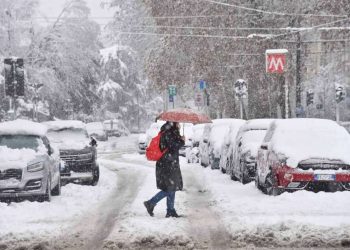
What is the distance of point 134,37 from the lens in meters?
80.2

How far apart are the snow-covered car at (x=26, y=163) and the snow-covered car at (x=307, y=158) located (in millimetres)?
4954

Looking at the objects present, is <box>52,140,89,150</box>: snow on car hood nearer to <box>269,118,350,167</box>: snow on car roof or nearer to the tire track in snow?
the tire track in snow

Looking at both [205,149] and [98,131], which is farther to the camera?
[98,131]

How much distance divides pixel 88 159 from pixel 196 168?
846 centimetres

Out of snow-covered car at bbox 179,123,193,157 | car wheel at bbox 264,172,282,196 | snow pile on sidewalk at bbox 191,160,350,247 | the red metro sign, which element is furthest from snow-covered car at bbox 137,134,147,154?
car wheel at bbox 264,172,282,196

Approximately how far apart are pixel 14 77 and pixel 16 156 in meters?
6.68

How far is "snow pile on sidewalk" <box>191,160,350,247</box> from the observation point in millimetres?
11578

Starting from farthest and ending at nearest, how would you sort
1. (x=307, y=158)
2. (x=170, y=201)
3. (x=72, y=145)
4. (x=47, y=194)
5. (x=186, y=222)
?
1. (x=72, y=145)
2. (x=47, y=194)
3. (x=307, y=158)
4. (x=170, y=201)
5. (x=186, y=222)

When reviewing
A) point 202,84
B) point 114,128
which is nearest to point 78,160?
point 202,84

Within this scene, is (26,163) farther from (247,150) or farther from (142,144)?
(142,144)

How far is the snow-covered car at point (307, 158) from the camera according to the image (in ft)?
54.0

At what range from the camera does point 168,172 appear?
14.5m

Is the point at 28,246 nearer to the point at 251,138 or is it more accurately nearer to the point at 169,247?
the point at 169,247

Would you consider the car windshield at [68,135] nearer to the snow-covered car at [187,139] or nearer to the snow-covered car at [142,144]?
the snow-covered car at [187,139]
